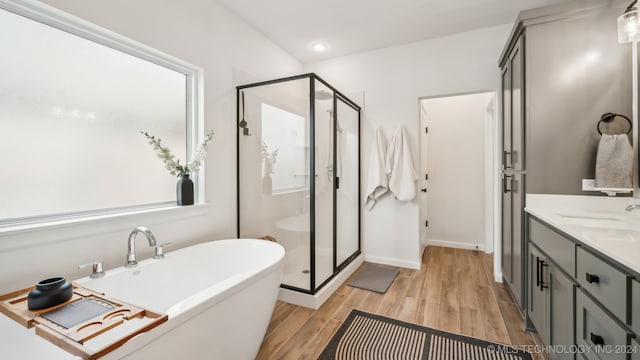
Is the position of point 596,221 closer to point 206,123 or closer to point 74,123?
point 206,123

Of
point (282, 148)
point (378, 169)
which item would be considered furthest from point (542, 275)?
point (282, 148)

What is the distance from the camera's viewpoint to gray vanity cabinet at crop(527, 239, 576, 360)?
4.16 feet

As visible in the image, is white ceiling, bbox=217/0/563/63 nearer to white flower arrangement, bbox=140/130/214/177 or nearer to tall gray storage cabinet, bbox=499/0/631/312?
tall gray storage cabinet, bbox=499/0/631/312

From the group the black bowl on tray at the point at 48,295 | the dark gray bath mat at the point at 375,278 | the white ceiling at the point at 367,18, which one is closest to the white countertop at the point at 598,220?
the dark gray bath mat at the point at 375,278

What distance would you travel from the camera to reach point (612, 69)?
1.66m

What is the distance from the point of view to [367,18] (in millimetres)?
2607

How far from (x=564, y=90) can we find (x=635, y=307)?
1.49 metres

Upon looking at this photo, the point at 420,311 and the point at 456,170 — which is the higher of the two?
the point at 456,170

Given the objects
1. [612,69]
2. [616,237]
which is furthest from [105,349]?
[612,69]

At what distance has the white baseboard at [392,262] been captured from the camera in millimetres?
3167

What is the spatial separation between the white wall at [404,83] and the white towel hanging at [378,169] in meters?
0.10

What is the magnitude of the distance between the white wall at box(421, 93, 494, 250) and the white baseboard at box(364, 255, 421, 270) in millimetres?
1189

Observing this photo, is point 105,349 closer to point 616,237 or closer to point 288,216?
point 288,216

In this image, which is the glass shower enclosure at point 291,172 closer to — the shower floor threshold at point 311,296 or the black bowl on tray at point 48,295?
the shower floor threshold at point 311,296
